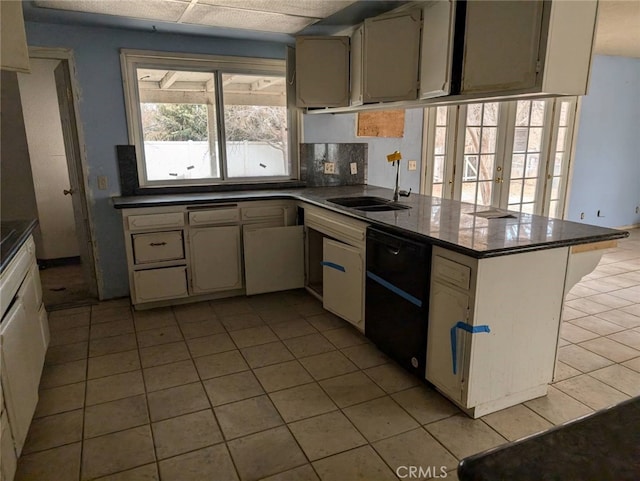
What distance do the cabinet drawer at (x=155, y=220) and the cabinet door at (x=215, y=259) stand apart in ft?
0.50

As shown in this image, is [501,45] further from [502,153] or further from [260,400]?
[502,153]

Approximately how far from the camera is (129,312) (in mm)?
3479

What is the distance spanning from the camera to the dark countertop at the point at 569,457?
0.64m

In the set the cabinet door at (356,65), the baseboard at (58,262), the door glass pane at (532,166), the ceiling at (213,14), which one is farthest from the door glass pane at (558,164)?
the baseboard at (58,262)

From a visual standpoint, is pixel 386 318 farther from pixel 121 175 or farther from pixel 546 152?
pixel 546 152

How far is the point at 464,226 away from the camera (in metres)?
2.34

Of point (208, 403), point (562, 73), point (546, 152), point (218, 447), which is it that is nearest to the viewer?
point (218, 447)

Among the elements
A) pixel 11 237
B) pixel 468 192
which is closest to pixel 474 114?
pixel 468 192

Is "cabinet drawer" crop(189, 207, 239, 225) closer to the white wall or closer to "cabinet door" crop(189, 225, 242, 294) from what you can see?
"cabinet door" crop(189, 225, 242, 294)

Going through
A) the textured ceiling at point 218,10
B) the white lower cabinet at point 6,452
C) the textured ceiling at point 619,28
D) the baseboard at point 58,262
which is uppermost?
the textured ceiling at point 619,28

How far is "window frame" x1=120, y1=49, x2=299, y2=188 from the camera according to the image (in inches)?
139

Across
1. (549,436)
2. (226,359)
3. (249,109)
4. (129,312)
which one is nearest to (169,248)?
(129,312)

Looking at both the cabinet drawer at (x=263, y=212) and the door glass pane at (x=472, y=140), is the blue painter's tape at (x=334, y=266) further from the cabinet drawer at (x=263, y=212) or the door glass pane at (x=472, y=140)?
the door glass pane at (x=472, y=140)

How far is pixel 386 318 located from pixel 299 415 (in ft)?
2.54
